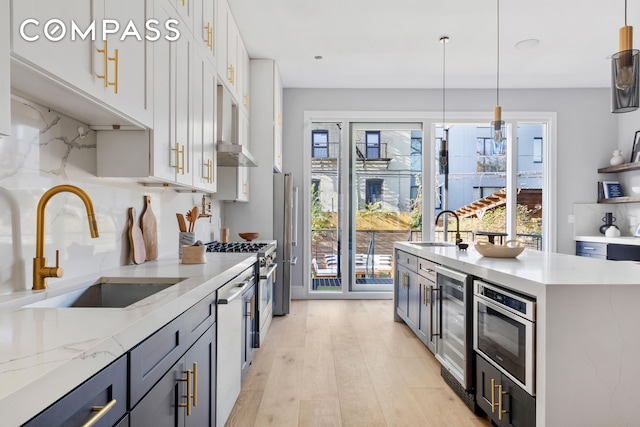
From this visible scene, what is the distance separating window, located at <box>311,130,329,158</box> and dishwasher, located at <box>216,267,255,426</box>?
10.2 ft

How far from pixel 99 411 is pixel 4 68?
0.79 meters

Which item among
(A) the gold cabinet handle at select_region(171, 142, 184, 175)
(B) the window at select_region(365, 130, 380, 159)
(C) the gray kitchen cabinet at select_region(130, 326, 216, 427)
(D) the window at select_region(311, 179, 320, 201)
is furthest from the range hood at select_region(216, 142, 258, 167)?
(B) the window at select_region(365, 130, 380, 159)

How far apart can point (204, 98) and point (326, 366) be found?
2.11 metres

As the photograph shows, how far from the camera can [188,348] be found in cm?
140

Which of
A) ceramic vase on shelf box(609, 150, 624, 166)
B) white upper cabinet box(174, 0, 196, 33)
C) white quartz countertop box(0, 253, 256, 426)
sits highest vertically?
white upper cabinet box(174, 0, 196, 33)

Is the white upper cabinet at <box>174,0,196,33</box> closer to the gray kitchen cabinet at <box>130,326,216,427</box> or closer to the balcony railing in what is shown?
the gray kitchen cabinet at <box>130,326,216,427</box>

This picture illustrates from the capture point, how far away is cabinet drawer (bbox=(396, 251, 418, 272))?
3539mm

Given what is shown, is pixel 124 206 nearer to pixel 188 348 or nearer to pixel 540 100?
pixel 188 348

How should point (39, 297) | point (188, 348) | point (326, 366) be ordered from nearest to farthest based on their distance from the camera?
1. point (39, 297)
2. point (188, 348)
3. point (326, 366)

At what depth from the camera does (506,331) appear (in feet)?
6.09

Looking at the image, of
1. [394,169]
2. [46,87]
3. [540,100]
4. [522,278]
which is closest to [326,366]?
[522,278]

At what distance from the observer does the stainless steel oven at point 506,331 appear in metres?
1.64

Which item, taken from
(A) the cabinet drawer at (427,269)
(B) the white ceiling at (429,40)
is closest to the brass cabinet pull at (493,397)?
(A) the cabinet drawer at (427,269)

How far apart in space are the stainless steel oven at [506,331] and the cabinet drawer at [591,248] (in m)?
3.60
